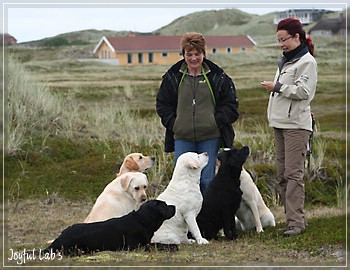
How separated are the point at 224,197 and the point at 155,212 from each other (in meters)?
1.13

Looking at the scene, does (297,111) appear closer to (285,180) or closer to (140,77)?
(285,180)

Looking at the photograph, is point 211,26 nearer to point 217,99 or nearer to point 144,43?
point 144,43

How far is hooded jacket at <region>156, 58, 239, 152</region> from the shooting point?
7.77m

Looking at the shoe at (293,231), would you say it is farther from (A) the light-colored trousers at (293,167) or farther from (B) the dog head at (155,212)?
(B) the dog head at (155,212)

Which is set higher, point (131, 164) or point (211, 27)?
point (211, 27)

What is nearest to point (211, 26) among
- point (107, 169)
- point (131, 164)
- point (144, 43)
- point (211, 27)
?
point (211, 27)

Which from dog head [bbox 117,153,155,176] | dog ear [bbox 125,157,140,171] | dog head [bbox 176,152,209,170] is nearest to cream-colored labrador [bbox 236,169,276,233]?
dog head [bbox 176,152,209,170]

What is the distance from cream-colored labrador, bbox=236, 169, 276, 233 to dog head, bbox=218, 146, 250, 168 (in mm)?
410

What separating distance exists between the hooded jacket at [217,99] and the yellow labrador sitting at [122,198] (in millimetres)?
936

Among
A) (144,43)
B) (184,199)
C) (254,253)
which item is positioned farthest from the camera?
(144,43)

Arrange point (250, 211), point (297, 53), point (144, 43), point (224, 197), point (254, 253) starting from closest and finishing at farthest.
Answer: point (254, 253) → point (297, 53) → point (224, 197) → point (250, 211) → point (144, 43)

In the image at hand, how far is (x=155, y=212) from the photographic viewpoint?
6945 mm

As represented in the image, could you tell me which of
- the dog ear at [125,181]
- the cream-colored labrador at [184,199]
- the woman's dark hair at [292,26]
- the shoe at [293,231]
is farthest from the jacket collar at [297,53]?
the dog ear at [125,181]

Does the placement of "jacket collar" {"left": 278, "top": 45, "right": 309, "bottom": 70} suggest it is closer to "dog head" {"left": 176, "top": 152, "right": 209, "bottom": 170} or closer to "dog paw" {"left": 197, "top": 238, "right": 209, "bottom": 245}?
"dog head" {"left": 176, "top": 152, "right": 209, "bottom": 170}
